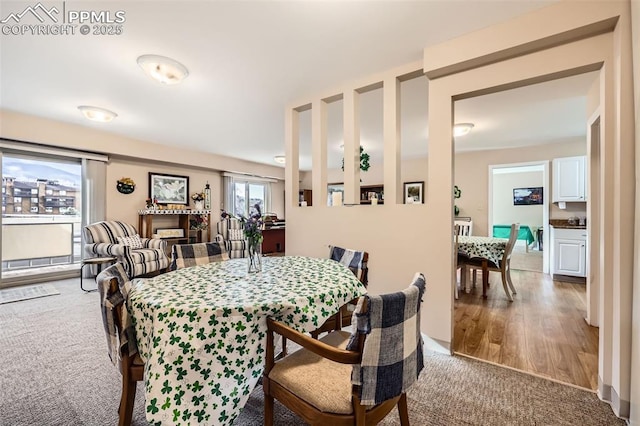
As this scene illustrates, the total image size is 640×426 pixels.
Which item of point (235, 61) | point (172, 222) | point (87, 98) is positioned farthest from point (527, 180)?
point (87, 98)

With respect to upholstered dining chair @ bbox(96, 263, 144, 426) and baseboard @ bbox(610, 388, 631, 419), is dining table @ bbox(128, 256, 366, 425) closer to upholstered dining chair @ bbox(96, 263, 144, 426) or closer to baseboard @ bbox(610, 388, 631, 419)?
upholstered dining chair @ bbox(96, 263, 144, 426)

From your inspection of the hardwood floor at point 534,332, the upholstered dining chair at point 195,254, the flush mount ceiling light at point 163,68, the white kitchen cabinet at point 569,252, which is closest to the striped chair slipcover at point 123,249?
the upholstered dining chair at point 195,254

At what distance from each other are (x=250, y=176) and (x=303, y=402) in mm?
6967

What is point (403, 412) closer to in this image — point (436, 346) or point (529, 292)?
point (436, 346)

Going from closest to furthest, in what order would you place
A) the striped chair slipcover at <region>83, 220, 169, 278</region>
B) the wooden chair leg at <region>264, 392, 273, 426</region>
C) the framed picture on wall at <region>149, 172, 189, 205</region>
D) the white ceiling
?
the wooden chair leg at <region>264, 392, 273, 426</region> → the white ceiling → the striped chair slipcover at <region>83, 220, 169, 278</region> → the framed picture on wall at <region>149, 172, 189, 205</region>

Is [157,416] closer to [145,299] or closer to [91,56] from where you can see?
[145,299]

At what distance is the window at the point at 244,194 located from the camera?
692 cm

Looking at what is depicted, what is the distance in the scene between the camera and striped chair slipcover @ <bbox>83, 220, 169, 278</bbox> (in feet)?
13.2

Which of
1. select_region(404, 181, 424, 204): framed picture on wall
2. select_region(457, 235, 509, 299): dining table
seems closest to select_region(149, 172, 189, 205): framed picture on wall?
select_region(404, 181, 424, 204): framed picture on wall

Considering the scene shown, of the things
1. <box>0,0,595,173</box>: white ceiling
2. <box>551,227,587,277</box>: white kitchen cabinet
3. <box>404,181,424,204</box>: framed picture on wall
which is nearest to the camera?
<box>0,0,595,173</box>: white ceiling

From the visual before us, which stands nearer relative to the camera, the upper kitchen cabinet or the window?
the upper kitchen cabinet

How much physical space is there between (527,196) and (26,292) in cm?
1211

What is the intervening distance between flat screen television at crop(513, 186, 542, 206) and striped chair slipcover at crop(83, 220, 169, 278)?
1037 centimetres

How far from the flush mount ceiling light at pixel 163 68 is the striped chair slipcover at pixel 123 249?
2.79m
